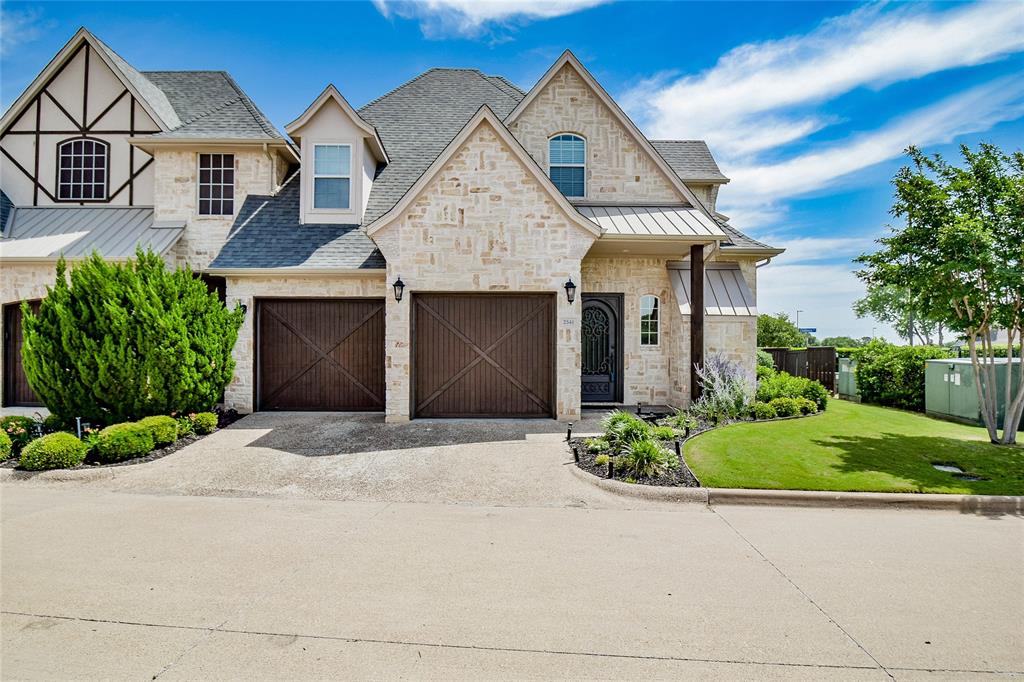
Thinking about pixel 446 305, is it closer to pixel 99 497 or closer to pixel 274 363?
pixel 274 363

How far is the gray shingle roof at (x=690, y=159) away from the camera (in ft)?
51.5

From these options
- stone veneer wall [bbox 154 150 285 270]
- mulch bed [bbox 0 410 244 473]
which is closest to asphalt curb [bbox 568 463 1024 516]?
mulch bed [bbox 0 410 244 473]

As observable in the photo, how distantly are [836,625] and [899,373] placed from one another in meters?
14.3

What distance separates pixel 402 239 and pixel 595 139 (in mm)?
5779

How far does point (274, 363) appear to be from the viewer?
41.6 ft

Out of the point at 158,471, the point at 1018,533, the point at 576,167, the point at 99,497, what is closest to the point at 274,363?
the point at 158,471

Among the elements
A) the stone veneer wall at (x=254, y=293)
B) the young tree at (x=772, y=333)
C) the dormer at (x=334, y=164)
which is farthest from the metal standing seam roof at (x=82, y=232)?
the young tree at (x=772, y=333)

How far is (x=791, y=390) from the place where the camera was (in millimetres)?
13156

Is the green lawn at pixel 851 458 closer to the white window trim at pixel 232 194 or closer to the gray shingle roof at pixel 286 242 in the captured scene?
the gray shingle roof at pixel 286 242

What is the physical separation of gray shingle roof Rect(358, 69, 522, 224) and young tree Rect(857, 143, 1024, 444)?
1066 cm

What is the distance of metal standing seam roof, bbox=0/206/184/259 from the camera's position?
12.6 m

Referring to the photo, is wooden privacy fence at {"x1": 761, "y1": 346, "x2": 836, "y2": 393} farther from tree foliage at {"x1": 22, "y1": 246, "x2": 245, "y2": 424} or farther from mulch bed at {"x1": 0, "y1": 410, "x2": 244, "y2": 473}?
tree foliage at {"x1": 22, "y1": 246, "x2": 245, "y2": 424}

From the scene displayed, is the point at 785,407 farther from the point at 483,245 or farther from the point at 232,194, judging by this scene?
the point at 232,194

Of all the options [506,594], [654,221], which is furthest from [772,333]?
[506,594]
